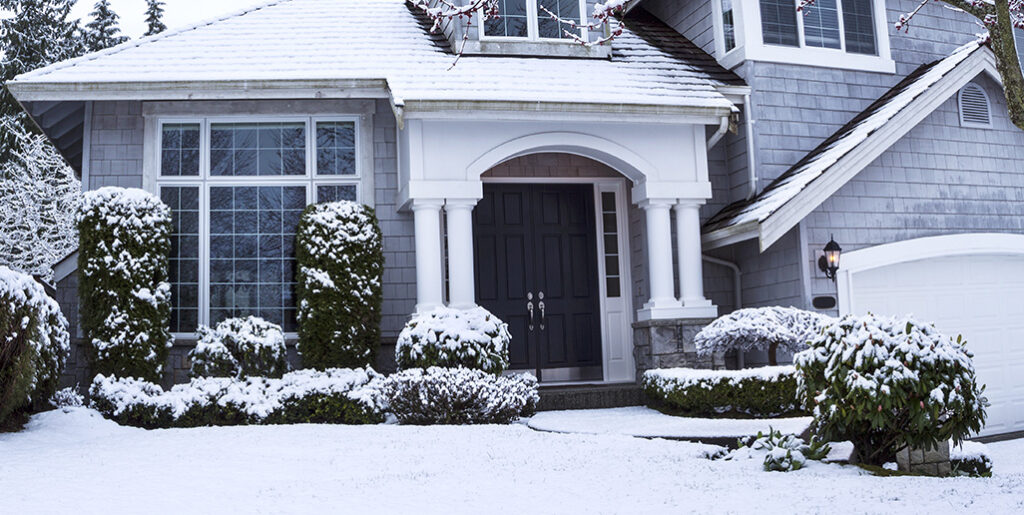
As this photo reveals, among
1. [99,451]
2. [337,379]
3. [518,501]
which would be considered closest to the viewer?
[518,501]

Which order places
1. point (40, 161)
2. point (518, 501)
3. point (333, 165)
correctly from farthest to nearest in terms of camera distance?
point (40, 161), point (333, 165), point (518, 501)

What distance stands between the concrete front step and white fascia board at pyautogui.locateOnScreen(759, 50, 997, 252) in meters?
2.14

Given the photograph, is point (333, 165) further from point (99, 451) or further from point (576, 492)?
point (576, 492)

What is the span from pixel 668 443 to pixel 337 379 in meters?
3.42

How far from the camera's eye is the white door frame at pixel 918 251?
10.3 metres

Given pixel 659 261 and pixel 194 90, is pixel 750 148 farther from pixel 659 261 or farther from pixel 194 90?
pixel 194 90

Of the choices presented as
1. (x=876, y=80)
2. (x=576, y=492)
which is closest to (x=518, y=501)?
(x=576, y=492)

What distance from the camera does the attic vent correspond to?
37.2 ft

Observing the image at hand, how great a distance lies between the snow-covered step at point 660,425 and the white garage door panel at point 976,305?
8.52 feet

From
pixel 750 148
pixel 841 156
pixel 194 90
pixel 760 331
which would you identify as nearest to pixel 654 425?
pixel 760 331

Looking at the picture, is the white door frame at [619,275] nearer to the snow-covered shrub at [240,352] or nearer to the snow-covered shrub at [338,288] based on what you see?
the snow-covered shrub at [338,288]

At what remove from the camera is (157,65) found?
1031 centimetres

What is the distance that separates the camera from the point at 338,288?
971 centimetres

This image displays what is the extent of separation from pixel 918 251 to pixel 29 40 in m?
22.4
